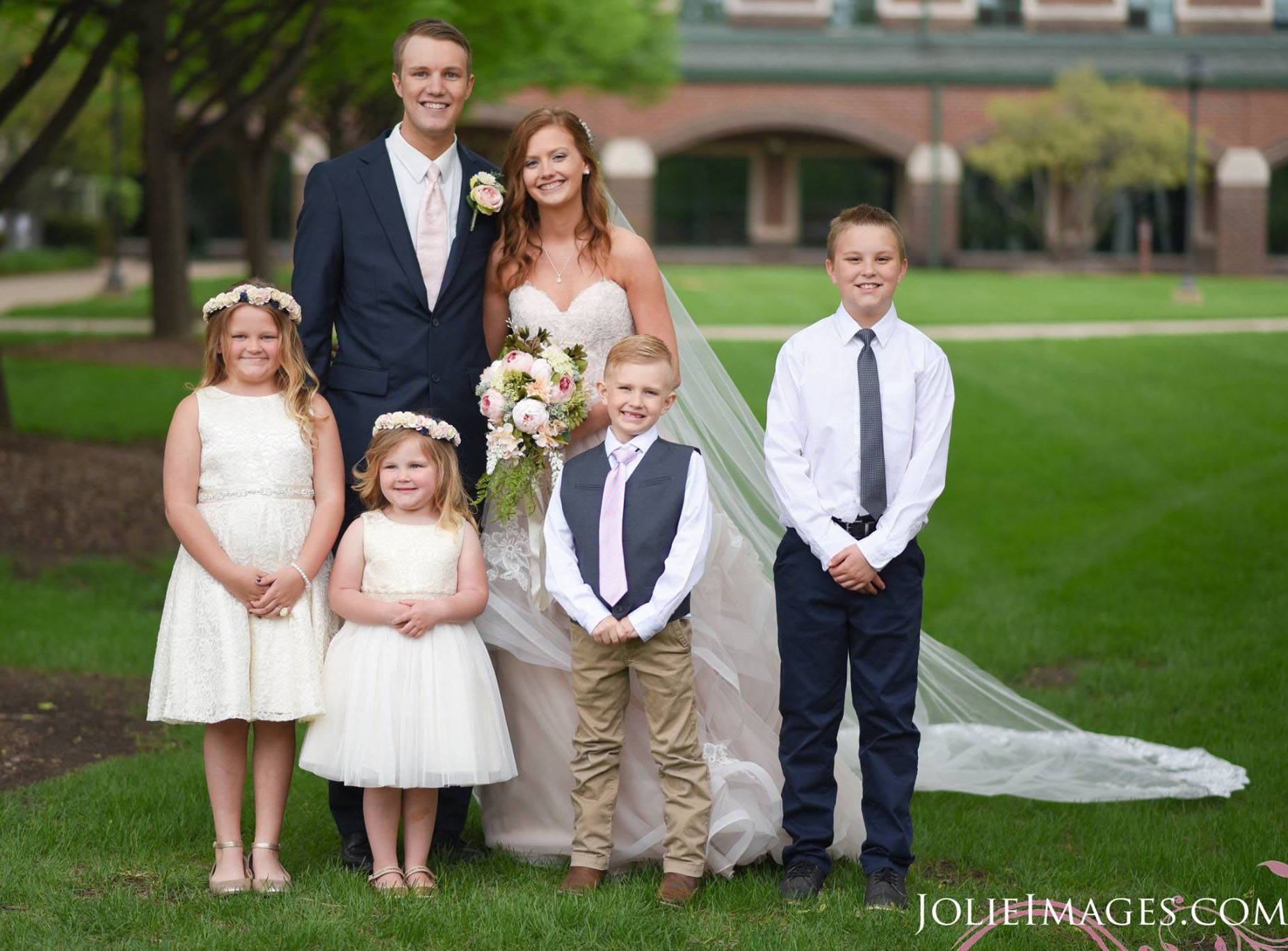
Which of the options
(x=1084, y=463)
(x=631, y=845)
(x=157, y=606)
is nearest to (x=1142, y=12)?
(x=1084, y=463)

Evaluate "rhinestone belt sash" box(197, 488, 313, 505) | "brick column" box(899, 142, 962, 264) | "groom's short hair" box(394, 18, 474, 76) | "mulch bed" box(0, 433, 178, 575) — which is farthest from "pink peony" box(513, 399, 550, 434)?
"brick column" box(899, 142, 962, 264)

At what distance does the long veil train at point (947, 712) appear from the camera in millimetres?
5000

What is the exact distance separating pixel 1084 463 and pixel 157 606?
24.4ft

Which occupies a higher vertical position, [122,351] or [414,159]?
[414,159]

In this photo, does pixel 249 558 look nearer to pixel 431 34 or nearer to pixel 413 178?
pixel 413 178

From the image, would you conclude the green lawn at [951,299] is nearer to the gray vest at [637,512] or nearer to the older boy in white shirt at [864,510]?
the older boy in white shirt at [864,510]

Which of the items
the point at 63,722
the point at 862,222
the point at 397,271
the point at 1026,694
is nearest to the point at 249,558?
the point at 397,271

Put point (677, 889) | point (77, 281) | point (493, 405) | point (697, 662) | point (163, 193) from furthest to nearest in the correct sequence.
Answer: point (77, 281), point (163, 193), point (697, 662), point (493, 405), point (677, 889)

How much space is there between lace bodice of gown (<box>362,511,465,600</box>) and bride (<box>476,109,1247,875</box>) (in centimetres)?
29

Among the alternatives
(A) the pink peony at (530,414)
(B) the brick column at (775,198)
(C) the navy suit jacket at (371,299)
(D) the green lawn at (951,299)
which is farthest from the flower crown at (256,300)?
(B) the brick column at (775,198)

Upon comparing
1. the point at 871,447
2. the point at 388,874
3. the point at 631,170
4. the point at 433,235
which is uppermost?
the point at 631,170

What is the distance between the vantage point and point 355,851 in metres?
4.67

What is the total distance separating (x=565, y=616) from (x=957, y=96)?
33.0 meters

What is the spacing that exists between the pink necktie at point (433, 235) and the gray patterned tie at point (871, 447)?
51.6 inches
